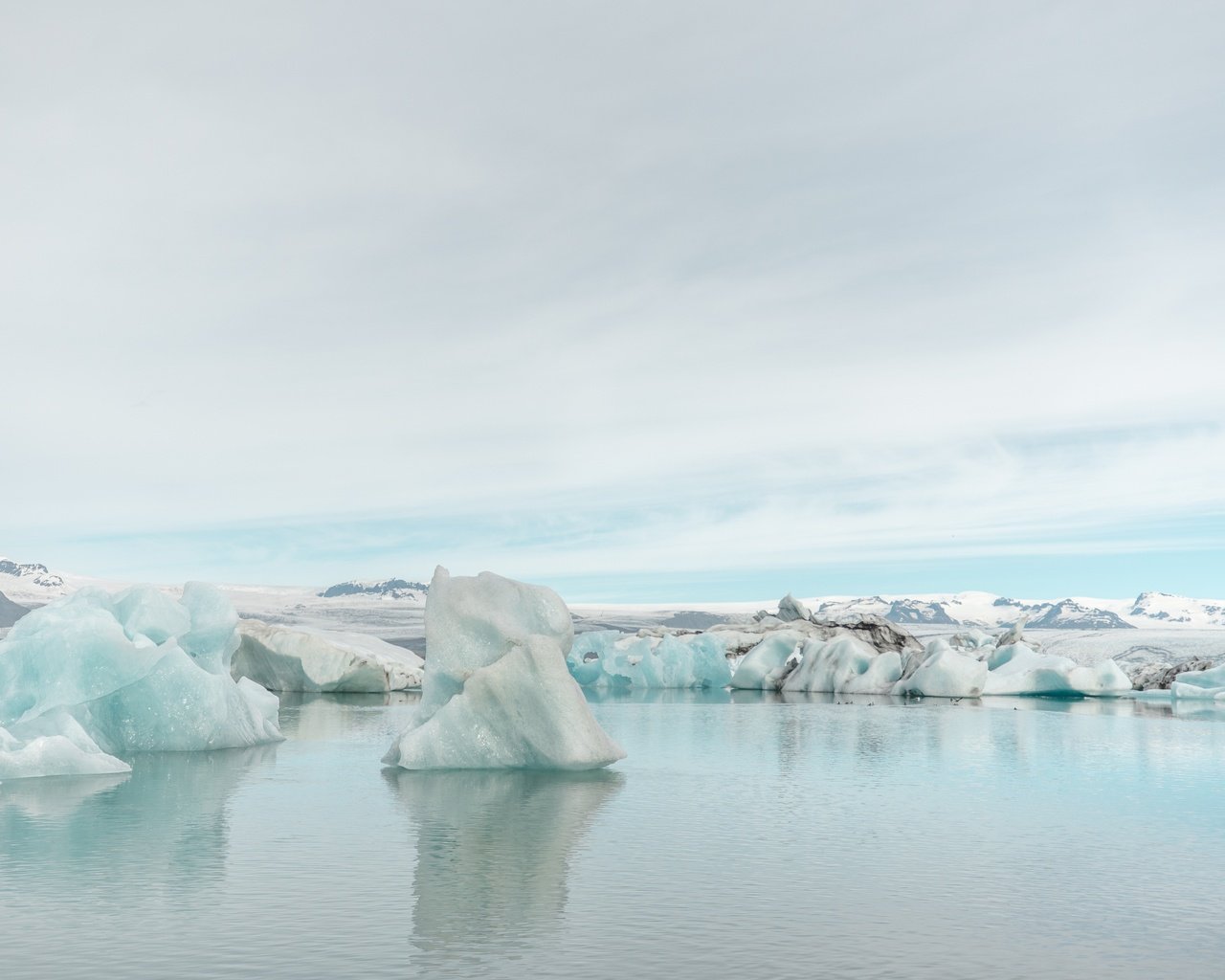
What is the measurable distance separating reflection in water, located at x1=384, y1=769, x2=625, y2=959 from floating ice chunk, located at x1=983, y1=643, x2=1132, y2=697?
34.4 m

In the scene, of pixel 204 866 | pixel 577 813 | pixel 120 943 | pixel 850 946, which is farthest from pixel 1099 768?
pixel 120 943

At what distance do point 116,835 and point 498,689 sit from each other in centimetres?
659

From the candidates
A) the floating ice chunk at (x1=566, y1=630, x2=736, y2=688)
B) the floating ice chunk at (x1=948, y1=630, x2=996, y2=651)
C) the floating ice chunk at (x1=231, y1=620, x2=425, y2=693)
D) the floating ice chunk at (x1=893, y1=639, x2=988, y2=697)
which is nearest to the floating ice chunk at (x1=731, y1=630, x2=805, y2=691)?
the floating ice chunk at (x1=566, y1=630, x2=736, y2=688)

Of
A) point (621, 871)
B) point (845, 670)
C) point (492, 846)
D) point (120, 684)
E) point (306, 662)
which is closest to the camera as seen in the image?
point (621, 871)

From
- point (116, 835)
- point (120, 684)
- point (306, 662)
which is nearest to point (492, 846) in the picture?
point (116, 835)

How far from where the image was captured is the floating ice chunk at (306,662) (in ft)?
153

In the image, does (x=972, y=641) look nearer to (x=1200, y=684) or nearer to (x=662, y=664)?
(x=662, y=664)

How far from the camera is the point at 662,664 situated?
62.1m

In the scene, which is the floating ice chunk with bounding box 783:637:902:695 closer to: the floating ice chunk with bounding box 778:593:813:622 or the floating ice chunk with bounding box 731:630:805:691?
the floating ice chunk with bounding box 731:630:805:691

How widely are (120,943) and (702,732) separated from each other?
20814mm

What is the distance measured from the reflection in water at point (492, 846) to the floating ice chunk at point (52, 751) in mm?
4327

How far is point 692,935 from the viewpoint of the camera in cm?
822

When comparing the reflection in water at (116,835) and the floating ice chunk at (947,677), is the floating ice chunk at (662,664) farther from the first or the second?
the reflection in water at (116,835)

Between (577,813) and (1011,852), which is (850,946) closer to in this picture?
(1011,852)
